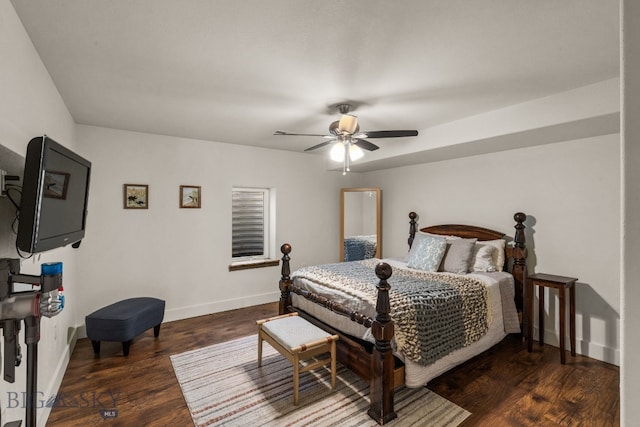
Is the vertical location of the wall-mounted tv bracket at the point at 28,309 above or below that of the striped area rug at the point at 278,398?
above

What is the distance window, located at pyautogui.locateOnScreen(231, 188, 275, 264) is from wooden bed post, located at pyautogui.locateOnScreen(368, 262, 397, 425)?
295 centimetres

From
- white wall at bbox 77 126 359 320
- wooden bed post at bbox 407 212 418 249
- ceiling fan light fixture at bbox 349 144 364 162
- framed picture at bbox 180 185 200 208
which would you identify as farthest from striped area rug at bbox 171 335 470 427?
wooden bed post at bbox 407 212 418 249

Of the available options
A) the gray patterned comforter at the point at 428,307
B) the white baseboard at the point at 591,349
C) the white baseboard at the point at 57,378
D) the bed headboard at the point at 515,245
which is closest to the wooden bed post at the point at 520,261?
the bed headboard at the point at 515,245

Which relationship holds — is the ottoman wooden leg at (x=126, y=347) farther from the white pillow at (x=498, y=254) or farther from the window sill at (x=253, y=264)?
the white pillow at (x=498, y=254)

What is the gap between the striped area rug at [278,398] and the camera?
2.14 meters

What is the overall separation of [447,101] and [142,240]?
3.77 meters

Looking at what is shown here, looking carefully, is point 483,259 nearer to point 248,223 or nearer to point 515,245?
point 515,245

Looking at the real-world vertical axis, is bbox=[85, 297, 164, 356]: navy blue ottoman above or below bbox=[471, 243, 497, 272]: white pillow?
below

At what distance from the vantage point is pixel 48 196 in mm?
1484

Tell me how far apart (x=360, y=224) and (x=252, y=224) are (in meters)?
1.87

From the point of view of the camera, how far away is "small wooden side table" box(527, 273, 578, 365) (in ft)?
9.52

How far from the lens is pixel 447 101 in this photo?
2.76 metres

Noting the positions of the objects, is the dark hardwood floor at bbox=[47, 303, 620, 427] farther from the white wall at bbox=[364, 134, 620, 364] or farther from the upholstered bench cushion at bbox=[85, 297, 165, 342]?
the white wall at bbox=[364, 134, 620, 364]

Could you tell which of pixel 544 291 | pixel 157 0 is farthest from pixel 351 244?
pixel 157 0
